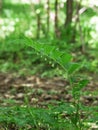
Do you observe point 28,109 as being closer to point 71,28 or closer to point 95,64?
point 95,64

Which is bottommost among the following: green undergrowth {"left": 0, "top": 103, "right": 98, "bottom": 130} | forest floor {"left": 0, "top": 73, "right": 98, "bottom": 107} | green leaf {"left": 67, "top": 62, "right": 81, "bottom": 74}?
forest floor {"left": 0, "top": 73, "right": 98, "bottom": 107}

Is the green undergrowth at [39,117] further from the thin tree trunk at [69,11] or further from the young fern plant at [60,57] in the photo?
the thin tree trunk at [69,11]

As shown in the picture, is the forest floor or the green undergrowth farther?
the forest floor

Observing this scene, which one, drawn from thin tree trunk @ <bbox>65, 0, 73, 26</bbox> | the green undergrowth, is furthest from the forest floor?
thin tree trunk @ <bbox>65, 0, 73, 26</bbox>

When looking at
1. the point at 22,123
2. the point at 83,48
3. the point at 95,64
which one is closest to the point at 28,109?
the point at 22,123

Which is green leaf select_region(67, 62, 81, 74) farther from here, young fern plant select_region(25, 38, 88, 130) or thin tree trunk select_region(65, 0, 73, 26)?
thin tree trunk select_region(65, 0, 73, 26)

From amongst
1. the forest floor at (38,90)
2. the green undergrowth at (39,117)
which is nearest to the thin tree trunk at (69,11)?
the forest floor at (38,90)

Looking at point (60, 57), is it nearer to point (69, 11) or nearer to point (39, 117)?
point (39, 117)

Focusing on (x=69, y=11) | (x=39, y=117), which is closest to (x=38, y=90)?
(x=39, y=117)
